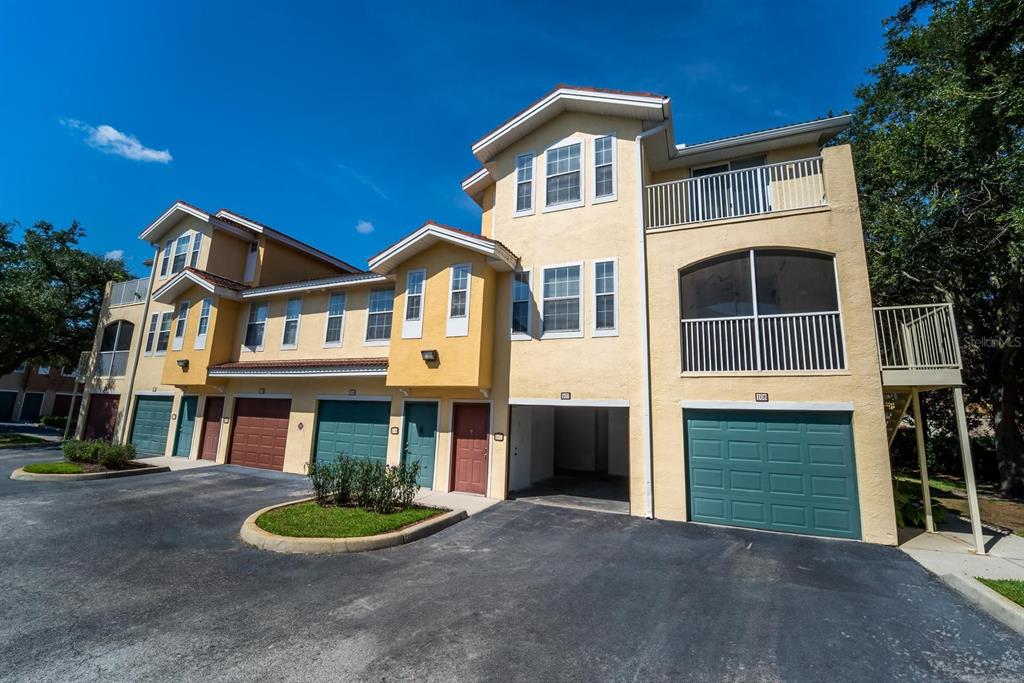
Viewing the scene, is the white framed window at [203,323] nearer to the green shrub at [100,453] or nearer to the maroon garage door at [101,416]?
the green shrub at [100,453]

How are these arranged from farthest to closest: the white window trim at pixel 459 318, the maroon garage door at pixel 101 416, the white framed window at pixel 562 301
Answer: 1. the maroon garage door at pixel 101 416
2. the white window trim at pixel 459 318
3. the white framed window at pixel 562 301

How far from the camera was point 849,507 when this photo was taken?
27.8ft

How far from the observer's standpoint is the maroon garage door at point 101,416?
19.9m

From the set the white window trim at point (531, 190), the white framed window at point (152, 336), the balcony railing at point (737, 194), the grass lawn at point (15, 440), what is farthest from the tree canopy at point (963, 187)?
the grass lawn at point (15, 440)

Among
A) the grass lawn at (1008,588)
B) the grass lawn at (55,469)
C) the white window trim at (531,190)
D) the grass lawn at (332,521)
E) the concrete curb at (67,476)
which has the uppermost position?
the white window trim at (531,190)

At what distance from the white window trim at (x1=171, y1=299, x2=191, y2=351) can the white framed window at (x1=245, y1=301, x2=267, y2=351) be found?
2.69 metres

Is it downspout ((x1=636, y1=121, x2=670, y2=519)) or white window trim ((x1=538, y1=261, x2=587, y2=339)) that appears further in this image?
white window trim ((x1=538, y1=261, x2=587, y2=339))

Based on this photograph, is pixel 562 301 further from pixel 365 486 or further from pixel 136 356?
pixel 136 356

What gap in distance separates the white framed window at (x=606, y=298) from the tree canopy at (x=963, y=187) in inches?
320

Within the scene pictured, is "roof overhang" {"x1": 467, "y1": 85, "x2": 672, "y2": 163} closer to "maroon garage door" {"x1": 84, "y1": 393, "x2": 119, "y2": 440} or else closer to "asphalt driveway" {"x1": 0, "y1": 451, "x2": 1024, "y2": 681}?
"asphalt driveway" {"x1": 0, "y1": 451, "x2": 1024, "y2": 681}

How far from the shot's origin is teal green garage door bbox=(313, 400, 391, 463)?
1364cm

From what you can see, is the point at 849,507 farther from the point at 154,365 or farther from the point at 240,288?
the point at 154,365

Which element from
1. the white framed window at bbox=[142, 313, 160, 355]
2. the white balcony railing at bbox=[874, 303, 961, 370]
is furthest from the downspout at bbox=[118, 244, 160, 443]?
the white balcony railing at bbox=[874, 303, 961, 370]

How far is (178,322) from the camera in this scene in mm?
18031
